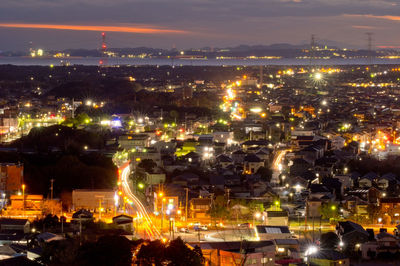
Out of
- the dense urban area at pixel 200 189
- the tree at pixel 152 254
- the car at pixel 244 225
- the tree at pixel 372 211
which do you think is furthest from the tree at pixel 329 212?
the tree at pixel 152 254

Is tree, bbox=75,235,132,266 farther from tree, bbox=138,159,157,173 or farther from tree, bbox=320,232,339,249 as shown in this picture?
tree, bbox=138,159,157,173

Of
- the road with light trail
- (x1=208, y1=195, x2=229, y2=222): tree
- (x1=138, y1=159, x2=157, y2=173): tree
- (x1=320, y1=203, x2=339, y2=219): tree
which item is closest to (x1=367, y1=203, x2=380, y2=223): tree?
(x1=320, y1=203, x2=339, y2=219): tree

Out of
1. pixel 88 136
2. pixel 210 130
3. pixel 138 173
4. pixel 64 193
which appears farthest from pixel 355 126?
pixel 64 193

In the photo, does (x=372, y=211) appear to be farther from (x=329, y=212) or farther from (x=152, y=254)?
(x=152, y=254)

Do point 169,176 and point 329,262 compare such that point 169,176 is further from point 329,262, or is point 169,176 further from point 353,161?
point 329,262

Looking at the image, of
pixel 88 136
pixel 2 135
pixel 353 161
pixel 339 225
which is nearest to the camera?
pixel 339 225
